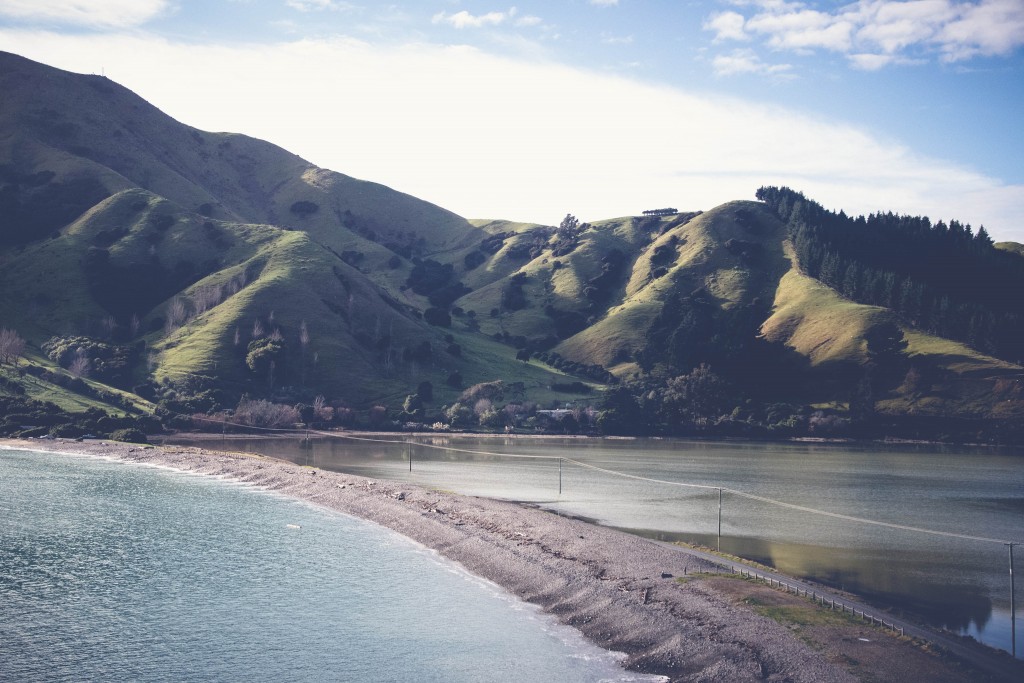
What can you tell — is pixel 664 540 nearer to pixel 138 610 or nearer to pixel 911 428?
pixel 138 610

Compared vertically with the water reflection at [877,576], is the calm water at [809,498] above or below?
below

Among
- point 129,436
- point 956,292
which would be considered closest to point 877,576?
point 129,436

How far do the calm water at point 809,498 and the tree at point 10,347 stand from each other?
126 ft

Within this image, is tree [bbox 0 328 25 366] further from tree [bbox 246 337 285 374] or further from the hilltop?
tree [bbox 246 337 285 374]

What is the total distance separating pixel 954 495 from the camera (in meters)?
67.7

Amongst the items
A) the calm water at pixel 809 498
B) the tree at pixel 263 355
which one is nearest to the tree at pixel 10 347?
the tree at pixel 263 355

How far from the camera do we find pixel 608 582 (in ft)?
115

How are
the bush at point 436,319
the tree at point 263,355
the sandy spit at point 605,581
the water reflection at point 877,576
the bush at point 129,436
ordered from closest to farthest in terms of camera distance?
the sandy spit at point 605,581
the water reflection at point 877,576
the bush at point 129,436
the tree at point 263,355
the bush at point 436,319

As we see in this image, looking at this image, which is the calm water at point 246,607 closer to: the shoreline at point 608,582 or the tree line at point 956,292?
the shoreline at point 608,582

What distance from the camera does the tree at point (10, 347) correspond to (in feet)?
384

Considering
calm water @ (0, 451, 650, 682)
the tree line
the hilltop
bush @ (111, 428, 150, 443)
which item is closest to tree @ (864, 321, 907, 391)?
the hilltop

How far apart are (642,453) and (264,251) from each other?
104 m

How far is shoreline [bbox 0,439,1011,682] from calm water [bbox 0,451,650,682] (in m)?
1.56

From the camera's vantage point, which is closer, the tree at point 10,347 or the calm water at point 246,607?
the calm water at point 246,607
